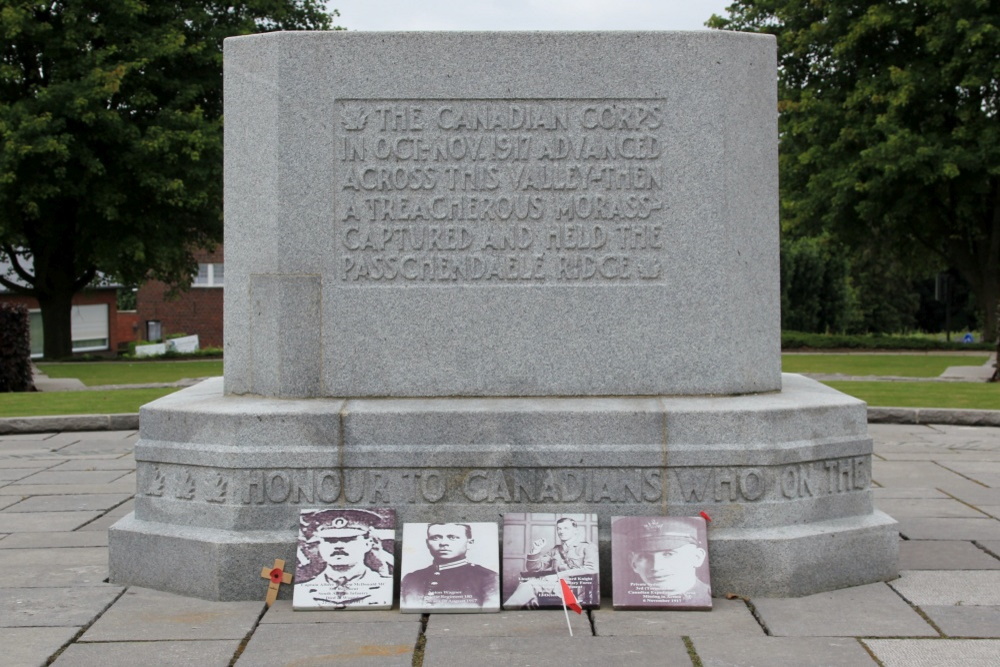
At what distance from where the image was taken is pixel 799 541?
5098mm

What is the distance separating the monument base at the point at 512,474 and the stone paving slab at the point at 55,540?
131 centimetres

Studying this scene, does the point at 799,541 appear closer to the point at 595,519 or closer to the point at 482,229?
the point at 595,519

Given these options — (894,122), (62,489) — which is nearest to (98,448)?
(62,489)

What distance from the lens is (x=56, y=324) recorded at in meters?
26.6

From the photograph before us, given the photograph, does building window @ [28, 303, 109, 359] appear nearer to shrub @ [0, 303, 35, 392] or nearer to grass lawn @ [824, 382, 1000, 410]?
shrub @ [0, 303, 35, 392]

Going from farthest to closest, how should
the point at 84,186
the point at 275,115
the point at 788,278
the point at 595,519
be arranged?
the point at 788,278, the point at 84,186, the point at 275,115, the point at 595,519

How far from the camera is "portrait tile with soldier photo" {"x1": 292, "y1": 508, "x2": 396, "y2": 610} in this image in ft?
16.1

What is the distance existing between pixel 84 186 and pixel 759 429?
2036cm

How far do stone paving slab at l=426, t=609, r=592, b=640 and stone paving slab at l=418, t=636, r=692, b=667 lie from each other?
0.07 meters

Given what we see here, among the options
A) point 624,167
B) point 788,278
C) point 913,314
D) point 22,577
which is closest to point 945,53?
point 788,278

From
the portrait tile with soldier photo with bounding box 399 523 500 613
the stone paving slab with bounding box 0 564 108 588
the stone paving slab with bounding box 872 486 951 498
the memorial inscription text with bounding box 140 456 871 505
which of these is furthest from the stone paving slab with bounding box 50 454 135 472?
the stone paving slab with bounding box 872 486 951 498

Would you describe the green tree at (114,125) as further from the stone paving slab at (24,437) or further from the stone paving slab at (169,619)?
the stone paving slab at (169,619)

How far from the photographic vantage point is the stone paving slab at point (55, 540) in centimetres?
628
